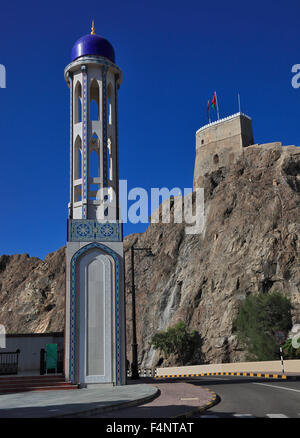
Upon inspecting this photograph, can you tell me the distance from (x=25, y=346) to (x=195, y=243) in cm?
4937

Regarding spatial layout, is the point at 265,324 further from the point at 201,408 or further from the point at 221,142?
the point at 221,142

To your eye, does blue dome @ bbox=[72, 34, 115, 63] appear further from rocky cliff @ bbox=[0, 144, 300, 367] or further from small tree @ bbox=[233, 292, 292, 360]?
rocky cliff @ bbox=[0, 144, 300, 367]

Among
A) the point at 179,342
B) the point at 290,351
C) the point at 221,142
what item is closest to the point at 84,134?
the point at 290,351

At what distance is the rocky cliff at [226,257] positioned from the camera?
182 ft

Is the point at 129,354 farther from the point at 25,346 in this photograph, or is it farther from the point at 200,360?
the point at 25,346

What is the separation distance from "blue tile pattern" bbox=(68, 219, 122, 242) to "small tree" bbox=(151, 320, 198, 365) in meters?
39.4

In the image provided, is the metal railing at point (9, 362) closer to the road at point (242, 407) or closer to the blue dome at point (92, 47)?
the road at point (242, 407)

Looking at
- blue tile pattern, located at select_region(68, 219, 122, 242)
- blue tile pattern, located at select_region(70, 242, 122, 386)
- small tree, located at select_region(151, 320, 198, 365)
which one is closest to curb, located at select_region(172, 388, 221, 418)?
blue tile pattern, located at select_region(70, 242, 122, 386)

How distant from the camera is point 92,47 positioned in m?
21.9

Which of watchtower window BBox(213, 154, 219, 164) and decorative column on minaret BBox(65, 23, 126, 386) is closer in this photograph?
decorative column on minaret BBox(65, 23, 126, 386)

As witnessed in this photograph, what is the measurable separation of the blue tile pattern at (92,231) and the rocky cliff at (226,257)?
3520 centimetres

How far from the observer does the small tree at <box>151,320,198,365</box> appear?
185 feet

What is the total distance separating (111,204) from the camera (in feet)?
67.6
